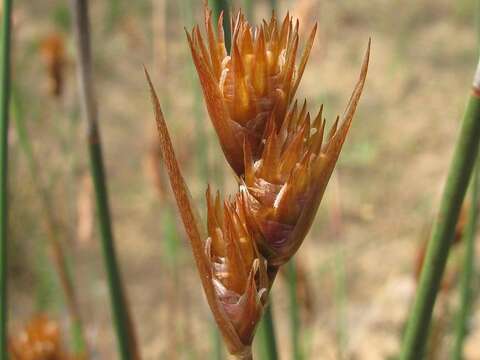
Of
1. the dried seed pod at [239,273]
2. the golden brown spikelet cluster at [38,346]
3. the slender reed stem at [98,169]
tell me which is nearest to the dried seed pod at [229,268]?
the dried seed pod at [239,273]

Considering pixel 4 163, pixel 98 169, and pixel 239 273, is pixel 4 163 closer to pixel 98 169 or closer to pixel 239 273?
pixel 98 169

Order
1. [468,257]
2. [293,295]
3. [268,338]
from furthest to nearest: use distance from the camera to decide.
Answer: [293,295] < [468,257] < [268,338]

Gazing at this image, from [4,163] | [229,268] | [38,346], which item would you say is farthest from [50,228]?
[229,268]

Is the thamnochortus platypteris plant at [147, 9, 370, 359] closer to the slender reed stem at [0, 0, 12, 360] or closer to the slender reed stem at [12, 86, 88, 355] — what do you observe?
the slender reed stem at [0, 0, 12, 360]

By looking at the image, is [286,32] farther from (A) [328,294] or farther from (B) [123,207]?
(B) [123,207]

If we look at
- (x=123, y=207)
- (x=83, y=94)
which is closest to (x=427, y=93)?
(x=123, y=207)

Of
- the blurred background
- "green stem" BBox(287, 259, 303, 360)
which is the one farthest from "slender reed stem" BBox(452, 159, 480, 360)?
the blurred background
